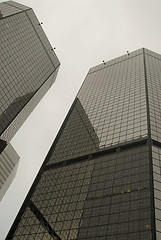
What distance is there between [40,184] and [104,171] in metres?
21.2

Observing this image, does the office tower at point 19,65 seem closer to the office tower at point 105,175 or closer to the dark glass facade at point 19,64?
the dark glass facade at point 19,64

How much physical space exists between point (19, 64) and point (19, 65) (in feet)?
1.62

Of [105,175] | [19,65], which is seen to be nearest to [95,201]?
[105,175]

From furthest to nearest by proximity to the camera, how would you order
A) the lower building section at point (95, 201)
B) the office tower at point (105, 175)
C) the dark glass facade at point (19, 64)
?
the dark glass facade at point (19, 64), the office tower at point (105, 175), the lower building section at point (95, 201)

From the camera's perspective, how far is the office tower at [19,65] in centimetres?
9281

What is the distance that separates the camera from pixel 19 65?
4136 inches

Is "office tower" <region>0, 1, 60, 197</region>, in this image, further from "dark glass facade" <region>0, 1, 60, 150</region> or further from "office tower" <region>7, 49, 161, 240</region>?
"office tower" <region>7, 49, 161, 240</region>

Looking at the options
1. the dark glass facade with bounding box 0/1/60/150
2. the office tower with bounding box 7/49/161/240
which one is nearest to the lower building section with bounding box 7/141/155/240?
the office tower with bounding box 7/49/161/240

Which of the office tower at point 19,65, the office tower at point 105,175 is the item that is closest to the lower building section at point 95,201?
the office tower at point 105,175

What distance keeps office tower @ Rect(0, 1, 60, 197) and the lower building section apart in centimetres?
2650

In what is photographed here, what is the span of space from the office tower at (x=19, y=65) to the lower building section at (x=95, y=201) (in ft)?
86.9

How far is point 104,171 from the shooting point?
68812 millimetres

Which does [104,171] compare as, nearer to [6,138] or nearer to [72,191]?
[72,191]

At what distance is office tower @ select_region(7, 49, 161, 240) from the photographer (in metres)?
53.4
